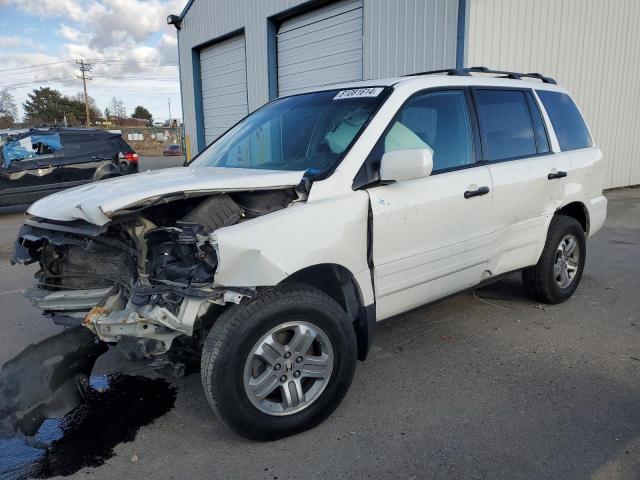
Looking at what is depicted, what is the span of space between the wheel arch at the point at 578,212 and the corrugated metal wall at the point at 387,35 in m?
4.28

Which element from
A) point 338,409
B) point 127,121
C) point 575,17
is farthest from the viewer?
point 127,121

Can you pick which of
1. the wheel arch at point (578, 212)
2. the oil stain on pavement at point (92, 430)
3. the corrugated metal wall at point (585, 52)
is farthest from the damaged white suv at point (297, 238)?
the corrugated metal wall at point (585, 52)

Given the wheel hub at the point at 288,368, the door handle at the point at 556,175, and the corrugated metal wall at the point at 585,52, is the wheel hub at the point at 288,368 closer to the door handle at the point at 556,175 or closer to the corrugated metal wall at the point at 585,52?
the door handle at the point at 556,175

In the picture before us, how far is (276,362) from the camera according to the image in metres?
2.81

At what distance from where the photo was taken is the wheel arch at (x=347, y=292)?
3.08 m

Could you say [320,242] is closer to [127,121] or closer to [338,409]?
[338,409]

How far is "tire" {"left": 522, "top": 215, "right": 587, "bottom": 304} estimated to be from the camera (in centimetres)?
460

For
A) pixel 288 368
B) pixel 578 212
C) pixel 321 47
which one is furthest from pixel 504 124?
pixel 321 47

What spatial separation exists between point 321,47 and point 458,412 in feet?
32.6

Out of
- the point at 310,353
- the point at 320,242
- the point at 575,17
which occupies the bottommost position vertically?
the point at 310,353

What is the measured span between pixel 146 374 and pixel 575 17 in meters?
10.8

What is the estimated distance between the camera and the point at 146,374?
12.3ft

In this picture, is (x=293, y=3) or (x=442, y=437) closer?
(x=442, y=437)

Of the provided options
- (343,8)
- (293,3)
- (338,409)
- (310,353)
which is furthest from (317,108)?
(293,3)
